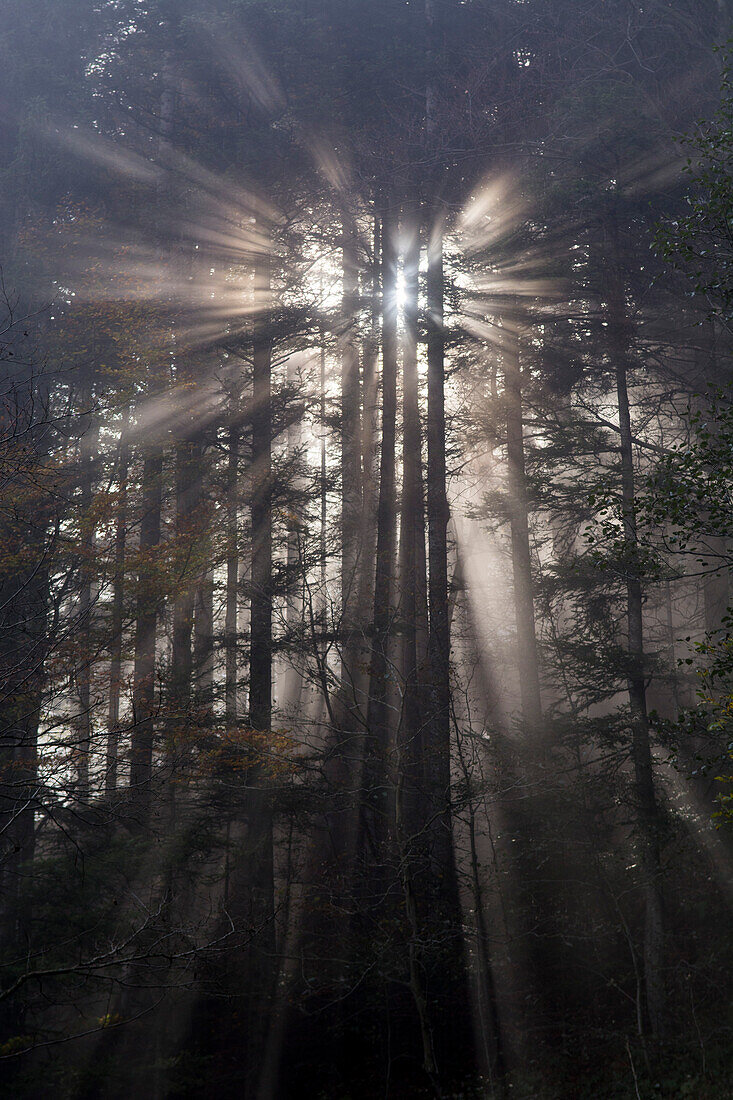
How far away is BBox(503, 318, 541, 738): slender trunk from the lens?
16141mm

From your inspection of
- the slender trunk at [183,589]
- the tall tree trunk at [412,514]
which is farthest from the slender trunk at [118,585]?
the tall tree trunk at [412,514]

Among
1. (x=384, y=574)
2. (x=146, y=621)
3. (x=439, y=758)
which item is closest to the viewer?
(x=439, y=758)

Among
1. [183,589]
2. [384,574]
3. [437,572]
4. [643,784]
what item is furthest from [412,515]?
[643,784]

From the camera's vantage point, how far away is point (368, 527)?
17.4 m

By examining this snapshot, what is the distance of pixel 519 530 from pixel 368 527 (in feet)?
10.9

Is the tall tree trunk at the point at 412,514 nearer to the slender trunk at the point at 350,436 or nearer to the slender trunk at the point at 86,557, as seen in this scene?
the slender trunk at the point at 350,436

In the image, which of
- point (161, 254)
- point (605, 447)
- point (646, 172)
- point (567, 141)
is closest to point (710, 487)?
point (605, 447)

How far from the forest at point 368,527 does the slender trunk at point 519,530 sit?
0.14 m

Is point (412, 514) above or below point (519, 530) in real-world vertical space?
above

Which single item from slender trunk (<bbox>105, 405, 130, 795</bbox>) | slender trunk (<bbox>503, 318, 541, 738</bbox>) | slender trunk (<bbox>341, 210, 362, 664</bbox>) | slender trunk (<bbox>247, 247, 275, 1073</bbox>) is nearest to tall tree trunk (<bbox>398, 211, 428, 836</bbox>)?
slender trunk (<bbox>341, 210, 362, 664</bbox>)

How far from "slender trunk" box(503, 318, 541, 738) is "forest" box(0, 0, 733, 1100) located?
135 mm

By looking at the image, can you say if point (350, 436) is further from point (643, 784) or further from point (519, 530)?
point (643, 784)

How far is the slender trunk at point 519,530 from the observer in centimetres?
1614

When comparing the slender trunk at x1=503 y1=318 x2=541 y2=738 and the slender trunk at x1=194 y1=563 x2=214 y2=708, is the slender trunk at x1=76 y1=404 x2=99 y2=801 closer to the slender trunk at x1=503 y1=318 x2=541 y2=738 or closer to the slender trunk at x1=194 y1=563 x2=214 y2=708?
the slender trunk at x1=194 y1=563 x2=214 y2=708
